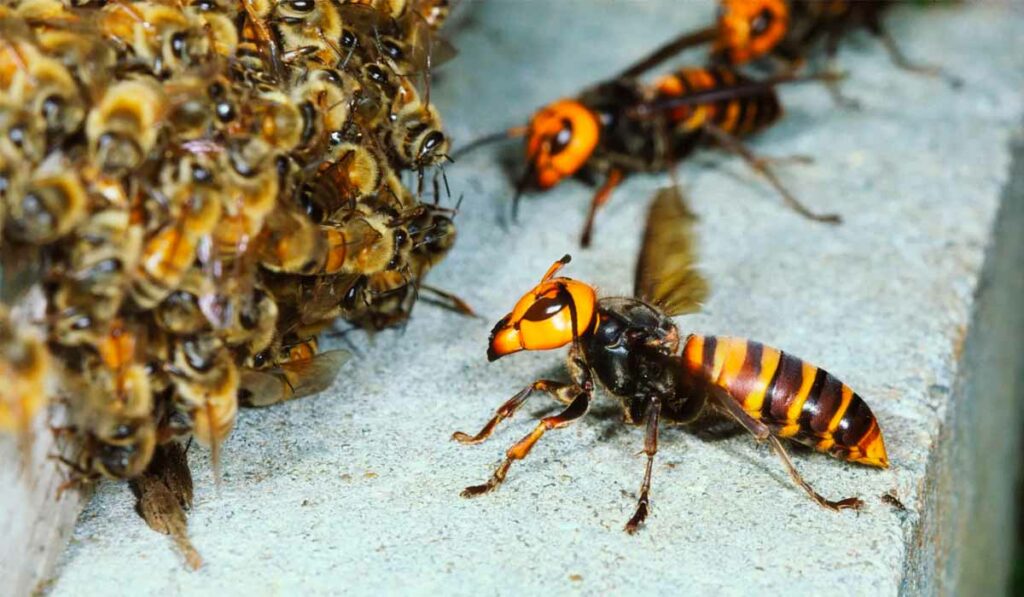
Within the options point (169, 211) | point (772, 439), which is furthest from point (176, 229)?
point (772, 439)

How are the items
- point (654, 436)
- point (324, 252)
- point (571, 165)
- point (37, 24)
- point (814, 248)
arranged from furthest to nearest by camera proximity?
1. point (571, 165)
2. point (814, 248)
3. point (654, 436)
4. point (324, 252)
5. point (37, 24)

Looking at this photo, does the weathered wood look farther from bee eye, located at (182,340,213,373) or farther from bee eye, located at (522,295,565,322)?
bee eye, located at (522,295,565,322)

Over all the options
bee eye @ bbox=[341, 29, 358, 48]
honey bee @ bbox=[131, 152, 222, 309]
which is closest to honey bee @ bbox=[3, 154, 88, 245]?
honey bee @ bbox=[131, 152, 222, 309]

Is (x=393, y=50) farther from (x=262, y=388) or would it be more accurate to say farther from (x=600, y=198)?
(x=600, y=198)

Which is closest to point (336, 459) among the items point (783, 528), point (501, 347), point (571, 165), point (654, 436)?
point (501, 347)

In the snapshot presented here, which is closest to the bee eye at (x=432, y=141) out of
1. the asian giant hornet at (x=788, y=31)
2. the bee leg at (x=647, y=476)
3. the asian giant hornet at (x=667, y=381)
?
the asian giant hornet at (x=667, y=381)

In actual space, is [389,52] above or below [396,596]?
above

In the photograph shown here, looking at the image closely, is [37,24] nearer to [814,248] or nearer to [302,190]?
[302,190]
